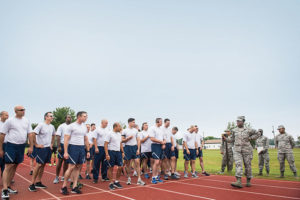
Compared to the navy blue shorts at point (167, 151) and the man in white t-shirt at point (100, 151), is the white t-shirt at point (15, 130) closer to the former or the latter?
the man in white t-shirt at point (100, 151)

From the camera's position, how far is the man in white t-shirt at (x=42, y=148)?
611 cm

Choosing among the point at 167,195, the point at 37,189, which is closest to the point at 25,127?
the point at 37,189

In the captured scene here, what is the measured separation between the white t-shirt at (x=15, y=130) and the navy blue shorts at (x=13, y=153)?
10 centimetres

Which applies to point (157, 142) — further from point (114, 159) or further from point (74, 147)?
point (74, 147)

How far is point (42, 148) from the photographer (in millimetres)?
6246

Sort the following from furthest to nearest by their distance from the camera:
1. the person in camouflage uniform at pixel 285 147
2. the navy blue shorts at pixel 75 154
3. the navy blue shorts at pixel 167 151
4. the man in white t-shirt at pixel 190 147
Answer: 1. the man in white t-shirt at pixel 190 147
2. the navy blue shorts at pixel 167 151
3. the person in camouflage uniform at pixel 285 147
4. the navy blue shorts at pixel 75 154

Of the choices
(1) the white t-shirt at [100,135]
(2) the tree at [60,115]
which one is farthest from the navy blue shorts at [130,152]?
(2) the tree at [60,115]

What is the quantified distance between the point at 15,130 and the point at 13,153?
584mm

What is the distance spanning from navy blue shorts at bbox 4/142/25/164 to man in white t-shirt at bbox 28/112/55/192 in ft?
1.85

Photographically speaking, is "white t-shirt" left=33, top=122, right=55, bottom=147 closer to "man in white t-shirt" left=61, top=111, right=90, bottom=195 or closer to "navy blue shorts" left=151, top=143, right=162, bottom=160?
"man in white t-shirt" left=61, top=111, right=90, bottom=195

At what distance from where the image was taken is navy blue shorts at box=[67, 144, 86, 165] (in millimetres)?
5699

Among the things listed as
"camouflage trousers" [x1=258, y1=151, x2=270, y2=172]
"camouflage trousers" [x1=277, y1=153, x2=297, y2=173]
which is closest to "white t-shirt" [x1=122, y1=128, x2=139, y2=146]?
"camouflage trousers" [x1=258, y1=151, x2=270, y2=172]

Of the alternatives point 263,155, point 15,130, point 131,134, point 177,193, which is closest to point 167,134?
point 131,134

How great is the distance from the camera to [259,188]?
21.1 feet
